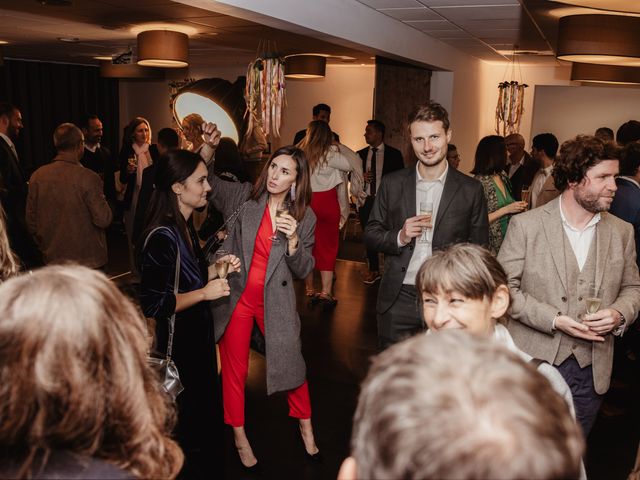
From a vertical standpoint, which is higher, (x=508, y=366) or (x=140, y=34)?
(x=140, y=34)

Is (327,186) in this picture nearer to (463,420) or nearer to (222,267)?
(222,267)

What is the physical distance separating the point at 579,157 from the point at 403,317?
3.64 ft

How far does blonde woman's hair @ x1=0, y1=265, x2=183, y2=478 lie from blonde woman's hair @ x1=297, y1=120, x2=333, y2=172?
4260mm

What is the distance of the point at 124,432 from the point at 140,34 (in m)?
5.15

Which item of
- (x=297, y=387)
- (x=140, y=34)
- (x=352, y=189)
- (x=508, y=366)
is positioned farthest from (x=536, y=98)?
(x=508, y=366)

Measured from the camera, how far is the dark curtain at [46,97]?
389 inches

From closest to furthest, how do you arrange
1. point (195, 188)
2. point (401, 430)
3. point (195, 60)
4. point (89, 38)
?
point (401, 430) → point (195, 188) → point (89, 38) → point (195, 60)

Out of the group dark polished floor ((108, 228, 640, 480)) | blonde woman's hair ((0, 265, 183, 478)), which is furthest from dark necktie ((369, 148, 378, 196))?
blonde woman's hair ((0, 265, 183, 478))

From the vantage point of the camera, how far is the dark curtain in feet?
32.4

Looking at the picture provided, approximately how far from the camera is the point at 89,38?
6.76 m

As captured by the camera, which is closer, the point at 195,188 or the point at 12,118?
the point at 195,188

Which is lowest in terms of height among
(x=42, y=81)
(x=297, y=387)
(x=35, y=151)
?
(x=297, y=387)

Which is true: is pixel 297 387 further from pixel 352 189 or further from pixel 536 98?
pixel 536 98

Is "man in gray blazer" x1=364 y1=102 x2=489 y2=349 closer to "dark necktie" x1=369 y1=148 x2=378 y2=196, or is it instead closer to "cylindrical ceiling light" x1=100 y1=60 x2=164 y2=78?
"dark necktie" x1=369 y1=148 x2=378 y2=196
